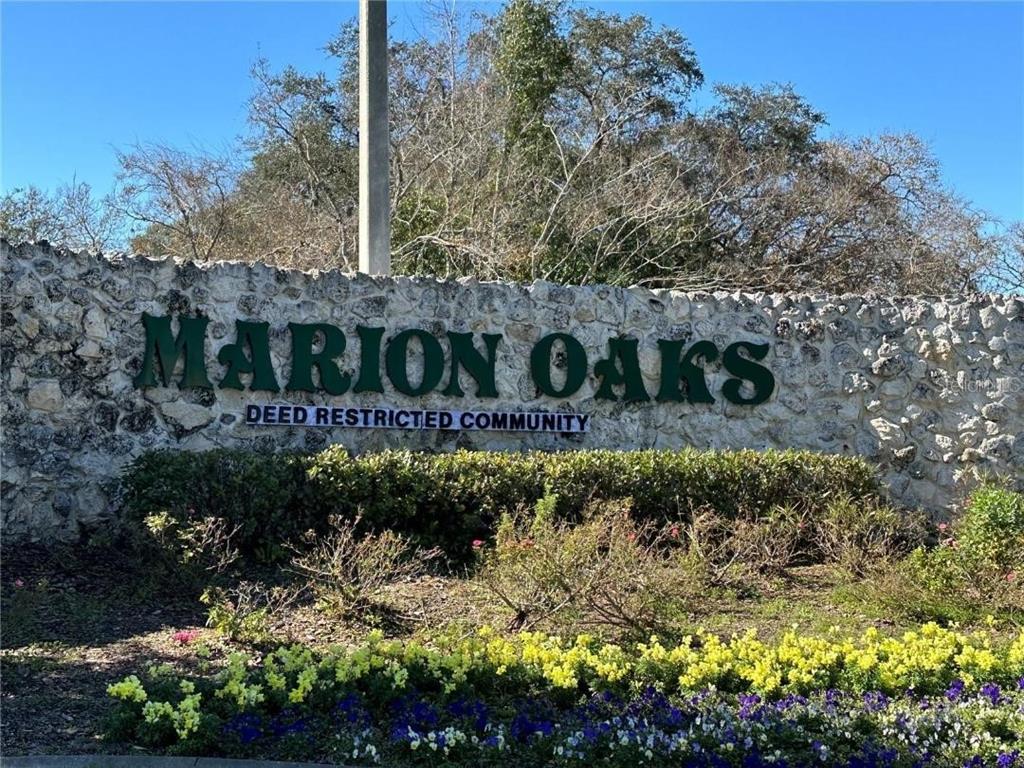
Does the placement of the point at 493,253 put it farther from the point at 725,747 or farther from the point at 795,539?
the point at 725,747

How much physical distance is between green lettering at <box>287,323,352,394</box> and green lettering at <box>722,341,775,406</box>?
3.82 meters

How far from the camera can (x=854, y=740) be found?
4715 mm

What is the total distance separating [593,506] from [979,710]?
342 centimetres

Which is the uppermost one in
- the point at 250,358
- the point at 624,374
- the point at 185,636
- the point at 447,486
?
the point at 250,358

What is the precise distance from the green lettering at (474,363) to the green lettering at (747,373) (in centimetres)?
239

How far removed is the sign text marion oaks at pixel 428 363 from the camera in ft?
29.9

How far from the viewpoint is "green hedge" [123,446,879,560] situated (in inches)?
305

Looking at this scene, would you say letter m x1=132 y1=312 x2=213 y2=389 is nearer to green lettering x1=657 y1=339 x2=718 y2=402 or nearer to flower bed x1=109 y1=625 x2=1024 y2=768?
flower bed x1=109 y1=625 x2=1024 y2=768

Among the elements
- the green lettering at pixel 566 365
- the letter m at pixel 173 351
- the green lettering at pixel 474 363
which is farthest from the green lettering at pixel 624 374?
the letter m at pixel 173 351

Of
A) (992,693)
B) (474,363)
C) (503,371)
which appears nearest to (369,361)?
(474,363)

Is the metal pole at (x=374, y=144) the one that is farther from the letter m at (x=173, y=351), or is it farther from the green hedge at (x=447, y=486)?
the green hedge at (x=447, y=486)

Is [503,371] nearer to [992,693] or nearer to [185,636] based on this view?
[185,636]

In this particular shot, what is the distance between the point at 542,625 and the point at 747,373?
5.07 meters

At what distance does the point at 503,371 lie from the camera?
33.0 ft
